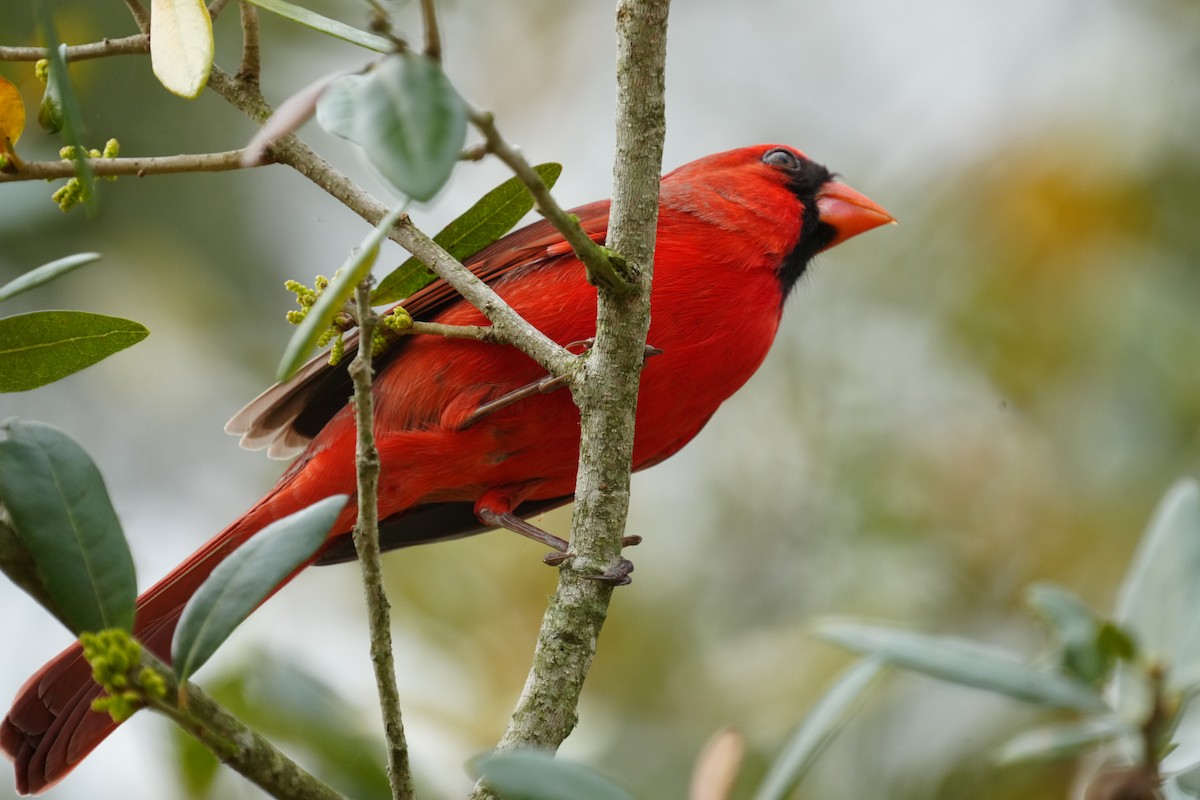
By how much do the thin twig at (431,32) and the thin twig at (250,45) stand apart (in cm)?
97

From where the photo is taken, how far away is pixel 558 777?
1262mm

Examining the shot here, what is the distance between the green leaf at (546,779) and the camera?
1.23 m

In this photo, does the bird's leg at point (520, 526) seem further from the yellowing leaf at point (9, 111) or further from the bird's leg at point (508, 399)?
the yellowing leaf at point (9, 111)

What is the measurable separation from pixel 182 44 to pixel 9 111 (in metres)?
0.29

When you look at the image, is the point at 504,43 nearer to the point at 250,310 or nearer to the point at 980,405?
the point at 250,310

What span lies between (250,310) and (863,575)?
121 inches

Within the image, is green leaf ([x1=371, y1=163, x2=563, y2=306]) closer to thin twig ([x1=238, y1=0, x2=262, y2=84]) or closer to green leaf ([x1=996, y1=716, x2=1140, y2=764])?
thin twig ([x1=238, y1=0, x2=262, y2=84])

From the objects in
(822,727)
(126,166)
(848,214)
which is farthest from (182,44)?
(848,214)

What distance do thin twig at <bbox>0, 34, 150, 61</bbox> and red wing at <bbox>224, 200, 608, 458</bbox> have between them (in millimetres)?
1201

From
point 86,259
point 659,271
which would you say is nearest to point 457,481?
point 659,271

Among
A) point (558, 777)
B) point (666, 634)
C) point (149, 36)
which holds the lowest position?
point (666, 634)

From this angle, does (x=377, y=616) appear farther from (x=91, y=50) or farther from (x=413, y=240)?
(x=91, y=50)

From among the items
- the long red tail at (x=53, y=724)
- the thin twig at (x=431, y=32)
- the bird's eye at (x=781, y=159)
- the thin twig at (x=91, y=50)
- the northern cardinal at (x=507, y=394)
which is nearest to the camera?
the thin twig at (x=431, y=32)

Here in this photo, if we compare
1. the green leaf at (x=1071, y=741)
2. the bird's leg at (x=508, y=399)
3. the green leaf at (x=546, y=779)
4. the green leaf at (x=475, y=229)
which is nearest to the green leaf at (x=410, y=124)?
the green leaf at (x=546, y=779)
